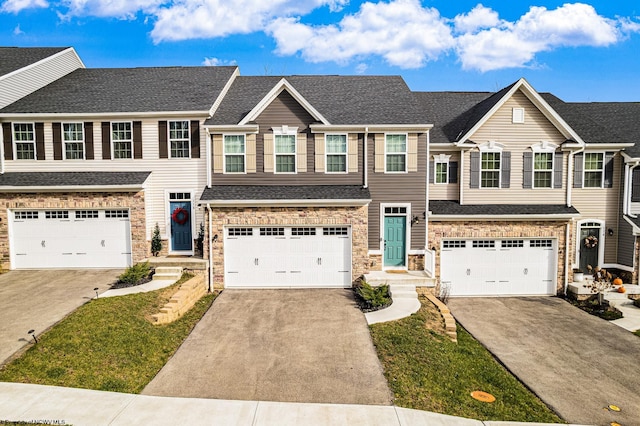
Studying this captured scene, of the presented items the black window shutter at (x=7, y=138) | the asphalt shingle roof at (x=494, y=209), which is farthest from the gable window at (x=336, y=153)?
the black window shutter at (x=7, y=138)

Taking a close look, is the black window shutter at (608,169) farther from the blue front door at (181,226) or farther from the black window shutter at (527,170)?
the blue front door at (181,226)

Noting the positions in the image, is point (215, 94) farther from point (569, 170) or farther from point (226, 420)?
point (569, 170)

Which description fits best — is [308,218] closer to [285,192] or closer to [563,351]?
[285,192]

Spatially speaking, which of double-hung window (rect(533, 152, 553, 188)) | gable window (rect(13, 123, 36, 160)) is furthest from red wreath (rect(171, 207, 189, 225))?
double-hung window (rect(533, 152, 553, 188))

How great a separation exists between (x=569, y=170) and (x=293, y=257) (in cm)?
1261

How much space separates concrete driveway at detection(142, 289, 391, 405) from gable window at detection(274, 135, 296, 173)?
5.53 metres

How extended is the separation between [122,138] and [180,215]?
4.20 metres

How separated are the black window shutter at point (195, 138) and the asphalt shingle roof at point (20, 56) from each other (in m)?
9.34

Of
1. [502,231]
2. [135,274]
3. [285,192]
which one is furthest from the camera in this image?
[502,231]

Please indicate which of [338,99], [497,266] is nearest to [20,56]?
[338,99]

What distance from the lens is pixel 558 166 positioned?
1683 centimetres

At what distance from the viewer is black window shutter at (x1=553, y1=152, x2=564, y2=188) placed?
55.2ft

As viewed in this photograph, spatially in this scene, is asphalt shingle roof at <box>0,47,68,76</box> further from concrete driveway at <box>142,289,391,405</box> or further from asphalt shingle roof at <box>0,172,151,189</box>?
concrete driveway at <box>142,289,391,405</box>

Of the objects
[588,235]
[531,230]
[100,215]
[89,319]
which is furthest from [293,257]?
[588,235]
